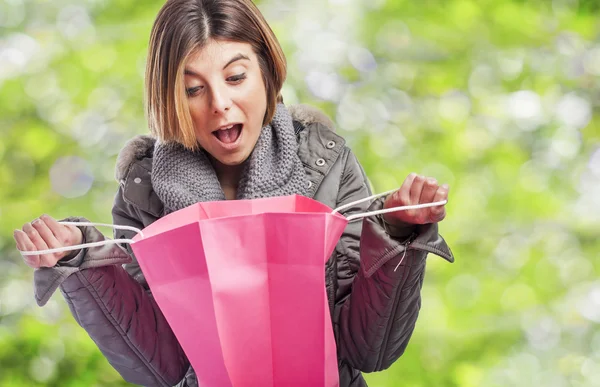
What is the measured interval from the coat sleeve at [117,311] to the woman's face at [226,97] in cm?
20

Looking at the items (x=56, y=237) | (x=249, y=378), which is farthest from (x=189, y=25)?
(x=249, y=378)

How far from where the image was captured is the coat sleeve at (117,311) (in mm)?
979

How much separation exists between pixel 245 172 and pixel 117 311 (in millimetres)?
262

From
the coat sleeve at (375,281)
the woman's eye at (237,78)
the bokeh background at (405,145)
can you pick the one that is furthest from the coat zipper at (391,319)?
the bokeh background at (405,145)

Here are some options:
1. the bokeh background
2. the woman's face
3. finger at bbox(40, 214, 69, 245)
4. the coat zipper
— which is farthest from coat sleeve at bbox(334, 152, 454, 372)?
the bokeh background

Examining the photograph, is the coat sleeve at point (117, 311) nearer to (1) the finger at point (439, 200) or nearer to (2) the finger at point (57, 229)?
(2) the finger at point (57, 229)

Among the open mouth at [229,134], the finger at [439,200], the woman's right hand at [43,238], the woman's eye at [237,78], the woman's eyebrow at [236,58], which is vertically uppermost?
the woman's eyebrow at [236,58]

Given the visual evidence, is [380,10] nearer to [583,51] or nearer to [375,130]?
[375,130]

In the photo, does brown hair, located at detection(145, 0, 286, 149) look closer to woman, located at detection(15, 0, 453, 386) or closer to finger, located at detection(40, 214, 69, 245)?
woman, located at detection(15, 0, 453, 386)

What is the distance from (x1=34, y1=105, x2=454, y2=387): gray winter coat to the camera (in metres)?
0.95

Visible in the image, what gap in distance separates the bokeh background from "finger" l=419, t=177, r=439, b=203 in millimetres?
1372

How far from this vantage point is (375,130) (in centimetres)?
228

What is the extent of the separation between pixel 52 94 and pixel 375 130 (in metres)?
0.92

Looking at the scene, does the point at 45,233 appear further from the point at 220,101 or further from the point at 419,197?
the point at 419,197
